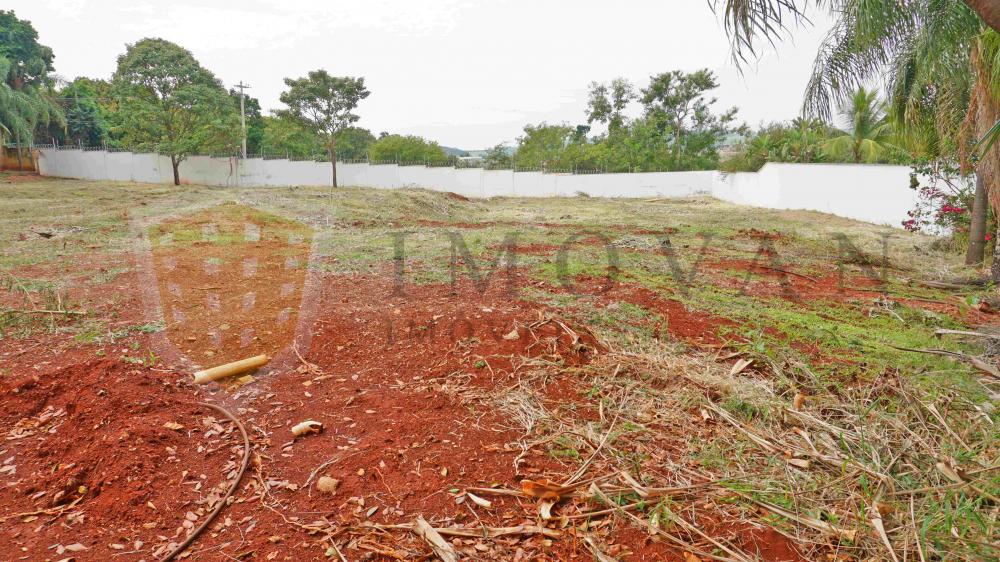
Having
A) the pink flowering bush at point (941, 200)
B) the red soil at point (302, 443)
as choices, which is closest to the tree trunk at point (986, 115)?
the pink flowering bush at point (941, 200)

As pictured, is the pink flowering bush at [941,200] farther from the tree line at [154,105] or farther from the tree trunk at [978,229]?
the tree line at [154,105]

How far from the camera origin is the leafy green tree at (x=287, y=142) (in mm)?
26062

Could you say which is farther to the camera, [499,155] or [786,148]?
[499,155]

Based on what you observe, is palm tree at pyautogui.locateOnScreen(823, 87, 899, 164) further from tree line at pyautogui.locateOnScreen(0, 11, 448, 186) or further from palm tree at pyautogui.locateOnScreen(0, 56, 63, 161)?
palm tree at pyautogui.locateOnScreen(0, 56, 63, 161)

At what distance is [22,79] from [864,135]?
3276 centimetres

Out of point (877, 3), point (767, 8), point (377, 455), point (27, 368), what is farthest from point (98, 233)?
point (877, 3)

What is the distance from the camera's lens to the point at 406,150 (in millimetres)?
29219

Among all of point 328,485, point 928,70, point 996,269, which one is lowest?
point 328,485

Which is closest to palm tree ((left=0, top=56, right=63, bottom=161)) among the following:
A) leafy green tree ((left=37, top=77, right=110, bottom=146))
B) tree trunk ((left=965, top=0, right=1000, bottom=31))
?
leafy green tree ((left=37, top=77, right=110, bottom=146))

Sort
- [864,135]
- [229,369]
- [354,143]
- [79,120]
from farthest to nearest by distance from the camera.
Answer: [354,143]
[79,120]
[864,135]
[229,369]

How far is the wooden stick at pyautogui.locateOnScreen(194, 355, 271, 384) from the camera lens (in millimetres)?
3074

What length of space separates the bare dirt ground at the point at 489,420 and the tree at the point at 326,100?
1987 cm

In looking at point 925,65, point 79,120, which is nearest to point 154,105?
point 79,120

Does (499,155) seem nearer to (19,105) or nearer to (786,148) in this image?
(786,148)
